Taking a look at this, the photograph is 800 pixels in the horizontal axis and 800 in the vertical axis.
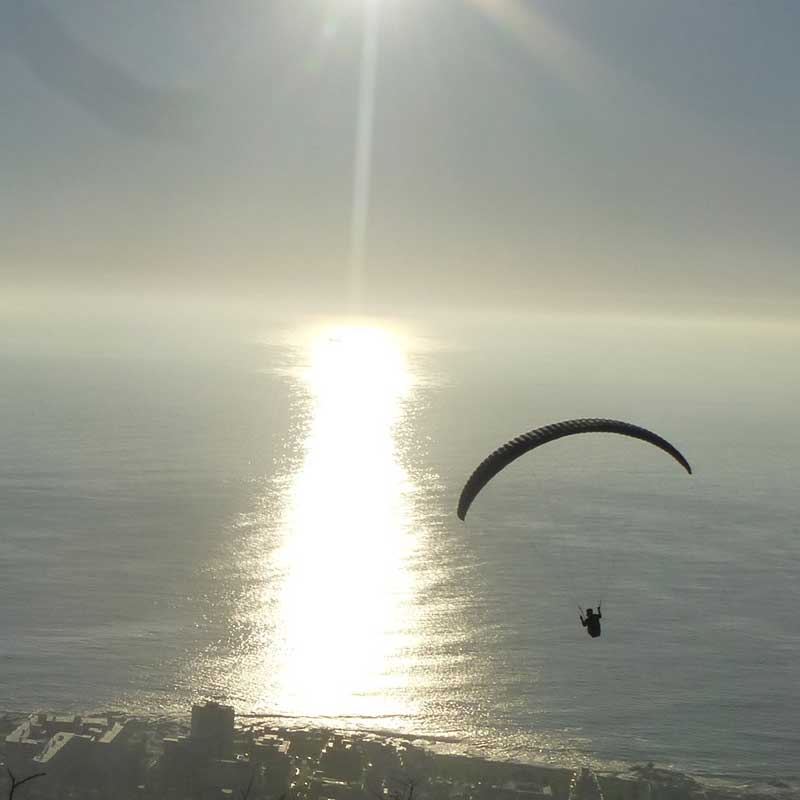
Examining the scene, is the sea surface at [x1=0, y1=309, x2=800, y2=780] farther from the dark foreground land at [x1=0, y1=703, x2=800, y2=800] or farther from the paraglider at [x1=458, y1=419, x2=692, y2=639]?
the paraglider at [x1=458, y1=419, x2=692, y2=639]

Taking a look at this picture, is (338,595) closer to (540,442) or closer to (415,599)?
(415,599)

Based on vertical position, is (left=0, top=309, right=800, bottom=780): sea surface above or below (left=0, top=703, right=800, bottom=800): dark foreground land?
above

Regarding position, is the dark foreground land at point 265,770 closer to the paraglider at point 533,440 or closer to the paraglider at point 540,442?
the paraglider at point 540,442

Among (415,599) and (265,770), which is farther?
(415,599)

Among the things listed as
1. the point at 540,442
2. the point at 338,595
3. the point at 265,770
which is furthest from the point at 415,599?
the point at 540,442

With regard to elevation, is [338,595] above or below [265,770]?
above

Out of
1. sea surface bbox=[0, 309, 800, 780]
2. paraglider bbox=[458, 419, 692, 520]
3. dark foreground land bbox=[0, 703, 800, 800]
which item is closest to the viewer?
paraglider bbox=[458, 419, 692, 520]

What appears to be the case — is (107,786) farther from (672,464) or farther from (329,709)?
(672,464)

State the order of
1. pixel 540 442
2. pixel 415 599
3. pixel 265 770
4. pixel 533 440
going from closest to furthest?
1. pixel 533 440
2. pixel 540 442
3. pixel 265 770
4. pixel 415 599

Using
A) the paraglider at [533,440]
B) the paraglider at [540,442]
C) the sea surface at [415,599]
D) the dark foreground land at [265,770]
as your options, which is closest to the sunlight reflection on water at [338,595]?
the sea surface at [415,599]

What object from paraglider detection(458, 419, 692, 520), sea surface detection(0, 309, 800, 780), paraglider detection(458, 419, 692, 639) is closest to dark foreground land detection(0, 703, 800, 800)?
sea surface detection(0, 309, 800, 780)
